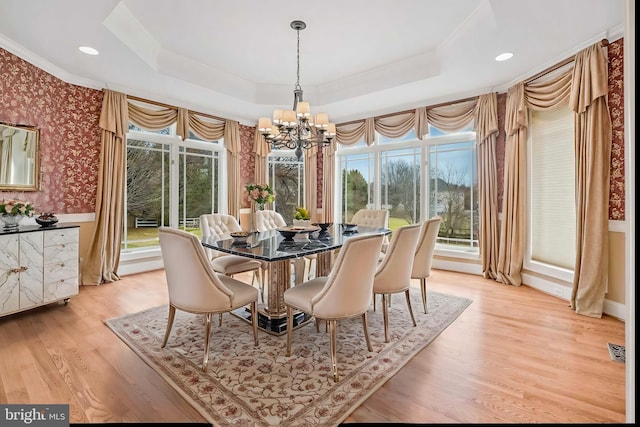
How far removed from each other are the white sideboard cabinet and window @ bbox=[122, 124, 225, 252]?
137 centimetres

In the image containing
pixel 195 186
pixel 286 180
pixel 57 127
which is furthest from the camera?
pixel 286 180

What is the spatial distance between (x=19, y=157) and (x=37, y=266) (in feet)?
4.02

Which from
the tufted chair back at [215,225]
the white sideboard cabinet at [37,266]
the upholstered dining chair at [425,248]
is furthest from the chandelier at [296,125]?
the white sideboard cabinet at [37,266]

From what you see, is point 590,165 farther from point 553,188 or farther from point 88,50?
point 88,50

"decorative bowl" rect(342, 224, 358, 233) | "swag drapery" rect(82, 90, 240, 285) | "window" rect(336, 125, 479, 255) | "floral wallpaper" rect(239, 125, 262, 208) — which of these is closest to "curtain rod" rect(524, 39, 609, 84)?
"window" rect(336, 125, 479, 255)

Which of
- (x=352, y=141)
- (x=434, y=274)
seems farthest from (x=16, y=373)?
(x=352, y=141)

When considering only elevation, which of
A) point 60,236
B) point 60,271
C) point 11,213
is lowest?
point 60,271

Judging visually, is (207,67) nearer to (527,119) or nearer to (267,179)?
(267,179)

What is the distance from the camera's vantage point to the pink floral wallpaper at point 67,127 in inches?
114

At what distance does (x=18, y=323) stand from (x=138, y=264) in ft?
5.86

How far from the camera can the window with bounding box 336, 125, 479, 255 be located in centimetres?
474

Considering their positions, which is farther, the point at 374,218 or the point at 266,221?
the point at 374,218

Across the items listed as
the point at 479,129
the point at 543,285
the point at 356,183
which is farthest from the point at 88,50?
the point at 543,285

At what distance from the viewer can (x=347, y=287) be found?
201cm
